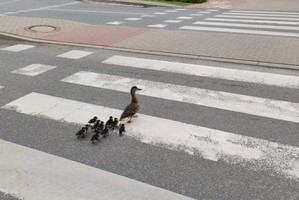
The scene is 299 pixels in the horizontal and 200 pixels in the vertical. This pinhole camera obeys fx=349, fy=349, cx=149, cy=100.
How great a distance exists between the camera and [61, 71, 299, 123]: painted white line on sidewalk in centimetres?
625

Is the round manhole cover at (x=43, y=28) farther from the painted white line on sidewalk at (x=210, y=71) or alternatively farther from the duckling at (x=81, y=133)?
the duckling at (x=81, y=133)

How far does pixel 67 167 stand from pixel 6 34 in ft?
29.1

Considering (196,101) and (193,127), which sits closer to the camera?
(193,127)

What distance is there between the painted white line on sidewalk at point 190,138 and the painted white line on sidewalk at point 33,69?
1808 millimetres

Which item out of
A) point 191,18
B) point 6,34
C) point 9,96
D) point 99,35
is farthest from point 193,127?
point 191,18

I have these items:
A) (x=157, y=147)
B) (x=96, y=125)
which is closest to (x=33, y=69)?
(x=96, y=125)

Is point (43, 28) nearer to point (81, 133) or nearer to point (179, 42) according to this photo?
point (179, 42)

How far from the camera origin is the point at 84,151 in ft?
16.5

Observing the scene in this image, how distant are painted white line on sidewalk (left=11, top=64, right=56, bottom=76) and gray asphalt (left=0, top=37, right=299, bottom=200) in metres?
0.22

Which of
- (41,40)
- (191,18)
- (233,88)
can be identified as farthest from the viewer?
(191,18)

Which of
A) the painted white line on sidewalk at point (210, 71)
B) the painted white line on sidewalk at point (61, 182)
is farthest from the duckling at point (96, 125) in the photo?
the painted white line on sidewalk at point (210, 71)

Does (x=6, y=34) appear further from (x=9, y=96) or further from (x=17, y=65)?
(x=9, y=96)

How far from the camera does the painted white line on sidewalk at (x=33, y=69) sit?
27.4 ft

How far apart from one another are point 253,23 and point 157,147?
1161cm
